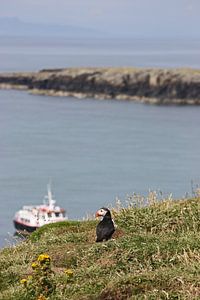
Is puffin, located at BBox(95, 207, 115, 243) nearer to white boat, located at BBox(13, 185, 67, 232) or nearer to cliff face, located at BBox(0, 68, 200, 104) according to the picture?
white boat, located at BBox(13, 185, 67, 232)

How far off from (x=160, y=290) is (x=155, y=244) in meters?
2.05

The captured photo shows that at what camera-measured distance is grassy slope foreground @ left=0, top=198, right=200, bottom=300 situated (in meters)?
9.50

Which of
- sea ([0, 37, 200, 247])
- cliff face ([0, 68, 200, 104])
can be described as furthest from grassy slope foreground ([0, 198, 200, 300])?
cliff face ([0, 68, 200, 104])

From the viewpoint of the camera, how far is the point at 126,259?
1088cm

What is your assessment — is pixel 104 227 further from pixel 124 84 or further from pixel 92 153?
pixel 124 84

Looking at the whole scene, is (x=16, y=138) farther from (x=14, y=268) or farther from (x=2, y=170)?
(x=14, y=268)

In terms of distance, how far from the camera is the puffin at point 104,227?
1206 cm

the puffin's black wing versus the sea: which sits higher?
the puffin's black wing

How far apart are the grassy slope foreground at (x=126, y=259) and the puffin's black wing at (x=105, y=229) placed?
0.21 meters

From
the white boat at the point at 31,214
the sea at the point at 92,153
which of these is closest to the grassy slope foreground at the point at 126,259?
the sea at the point at 92,153

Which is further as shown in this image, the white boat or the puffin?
the white boat

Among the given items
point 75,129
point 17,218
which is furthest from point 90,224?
point 75,129

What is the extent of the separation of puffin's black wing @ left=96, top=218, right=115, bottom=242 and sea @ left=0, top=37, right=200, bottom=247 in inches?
1356

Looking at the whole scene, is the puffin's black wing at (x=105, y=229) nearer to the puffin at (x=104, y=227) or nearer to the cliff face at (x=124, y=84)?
the puffin at (x=104, y=227)
